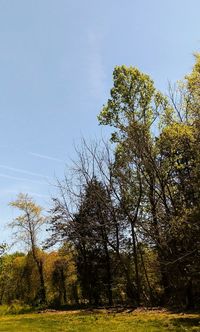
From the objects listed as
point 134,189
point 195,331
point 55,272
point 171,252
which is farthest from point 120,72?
point 55,272

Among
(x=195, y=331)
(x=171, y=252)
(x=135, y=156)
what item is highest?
(x=135, y=156)

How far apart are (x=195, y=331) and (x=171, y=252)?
8.14 m

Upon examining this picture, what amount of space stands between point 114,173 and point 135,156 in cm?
235

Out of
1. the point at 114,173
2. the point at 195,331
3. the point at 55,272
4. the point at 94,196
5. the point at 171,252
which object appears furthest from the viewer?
the point at 55,272

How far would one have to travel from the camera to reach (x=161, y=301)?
21766mm

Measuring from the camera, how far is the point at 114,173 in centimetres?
2250

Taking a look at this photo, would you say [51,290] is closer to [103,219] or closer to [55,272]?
[55,272]

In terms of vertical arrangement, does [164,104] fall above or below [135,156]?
above

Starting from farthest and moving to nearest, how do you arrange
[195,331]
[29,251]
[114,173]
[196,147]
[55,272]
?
[55,272], [29,251], [114,173], [196,147], [195,331]

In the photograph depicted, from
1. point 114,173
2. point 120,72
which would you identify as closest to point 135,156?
point 114,173

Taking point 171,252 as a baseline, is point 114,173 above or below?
above

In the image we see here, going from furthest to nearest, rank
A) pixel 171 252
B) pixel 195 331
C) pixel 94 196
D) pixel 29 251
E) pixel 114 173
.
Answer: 1. pixel 29 251
2. pixel 94 196
3. pixel 114 173
4. pixel 171 252
5. pixel 195 331

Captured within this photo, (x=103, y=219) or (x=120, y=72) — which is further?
(x=103, y=219)

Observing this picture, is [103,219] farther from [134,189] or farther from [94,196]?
[134,189]
